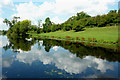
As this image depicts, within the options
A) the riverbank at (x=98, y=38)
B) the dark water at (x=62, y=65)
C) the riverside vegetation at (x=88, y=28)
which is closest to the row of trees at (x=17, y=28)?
the riverside vegetation at (x=88, y=28)

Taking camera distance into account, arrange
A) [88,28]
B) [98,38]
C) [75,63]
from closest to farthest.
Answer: [75,63] → [98,38] → [88,28]

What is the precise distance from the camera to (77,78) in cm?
1109

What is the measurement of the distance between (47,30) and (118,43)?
84987 mm

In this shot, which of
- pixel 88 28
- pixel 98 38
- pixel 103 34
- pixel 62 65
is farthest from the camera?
pixel 88 28

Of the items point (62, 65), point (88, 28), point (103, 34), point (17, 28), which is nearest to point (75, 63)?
point (62, 65)

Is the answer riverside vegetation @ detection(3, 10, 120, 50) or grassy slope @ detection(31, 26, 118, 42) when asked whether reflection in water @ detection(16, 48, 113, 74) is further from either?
riverside vegetation @ detection(3, 10, 120, 50)

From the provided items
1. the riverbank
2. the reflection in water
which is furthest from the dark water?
the riverbank

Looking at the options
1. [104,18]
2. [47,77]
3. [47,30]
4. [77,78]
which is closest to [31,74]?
[47,77]

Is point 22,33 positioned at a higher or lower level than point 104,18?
lower

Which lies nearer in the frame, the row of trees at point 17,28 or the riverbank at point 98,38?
the riverbank at point 98,38

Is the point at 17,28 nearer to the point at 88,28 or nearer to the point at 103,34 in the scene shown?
the point at 88,28

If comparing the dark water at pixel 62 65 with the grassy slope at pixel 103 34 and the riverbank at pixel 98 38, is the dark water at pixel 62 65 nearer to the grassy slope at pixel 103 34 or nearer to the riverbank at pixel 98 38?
the riverbank at pixel 98 38

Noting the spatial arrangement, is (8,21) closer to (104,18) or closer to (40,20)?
(40,20)

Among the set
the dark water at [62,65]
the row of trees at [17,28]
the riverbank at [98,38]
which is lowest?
the dark water at [62,65]
